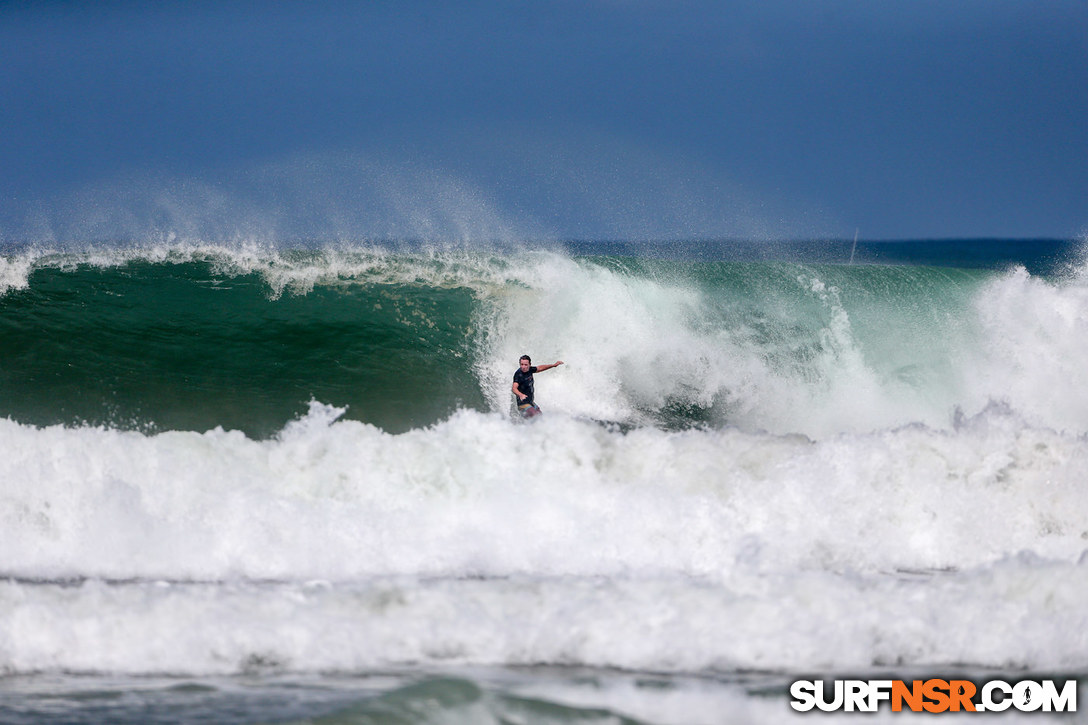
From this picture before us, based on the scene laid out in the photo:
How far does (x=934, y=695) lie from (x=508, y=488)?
3.97 metres

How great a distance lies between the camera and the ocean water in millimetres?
4965

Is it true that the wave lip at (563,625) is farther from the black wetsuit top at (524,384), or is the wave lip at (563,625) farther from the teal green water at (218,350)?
the black wetsuit top at (524,384)

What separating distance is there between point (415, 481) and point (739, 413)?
6.37 metres

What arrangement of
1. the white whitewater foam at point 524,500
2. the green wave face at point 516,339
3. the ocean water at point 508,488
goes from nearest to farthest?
the ocean water at point 508,488 < the white whitewater foam at point 524,500 < the green wave face at point 516,339

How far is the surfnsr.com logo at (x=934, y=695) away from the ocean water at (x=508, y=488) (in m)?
0.15

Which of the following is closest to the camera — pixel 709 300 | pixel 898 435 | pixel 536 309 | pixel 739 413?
pixel 898 435

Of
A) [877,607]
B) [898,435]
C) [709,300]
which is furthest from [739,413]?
[877,607]

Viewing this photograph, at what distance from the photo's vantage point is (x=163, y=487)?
7.54 meters

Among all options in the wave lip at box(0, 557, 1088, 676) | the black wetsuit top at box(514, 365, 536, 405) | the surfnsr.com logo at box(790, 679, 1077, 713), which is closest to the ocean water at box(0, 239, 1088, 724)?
the wave lip at box(0, 557, 1088, 676)

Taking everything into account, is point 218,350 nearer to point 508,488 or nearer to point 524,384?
point 524,384

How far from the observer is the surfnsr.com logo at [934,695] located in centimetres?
426

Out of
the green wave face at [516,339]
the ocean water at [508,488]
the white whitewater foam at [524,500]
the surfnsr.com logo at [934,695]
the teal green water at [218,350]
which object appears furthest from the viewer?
the green wave face at [516,339]

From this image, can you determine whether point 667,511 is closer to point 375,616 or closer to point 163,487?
point 375,616

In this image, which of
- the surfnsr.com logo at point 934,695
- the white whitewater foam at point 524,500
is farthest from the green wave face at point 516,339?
the surfnsr.com logo at point 934,695
